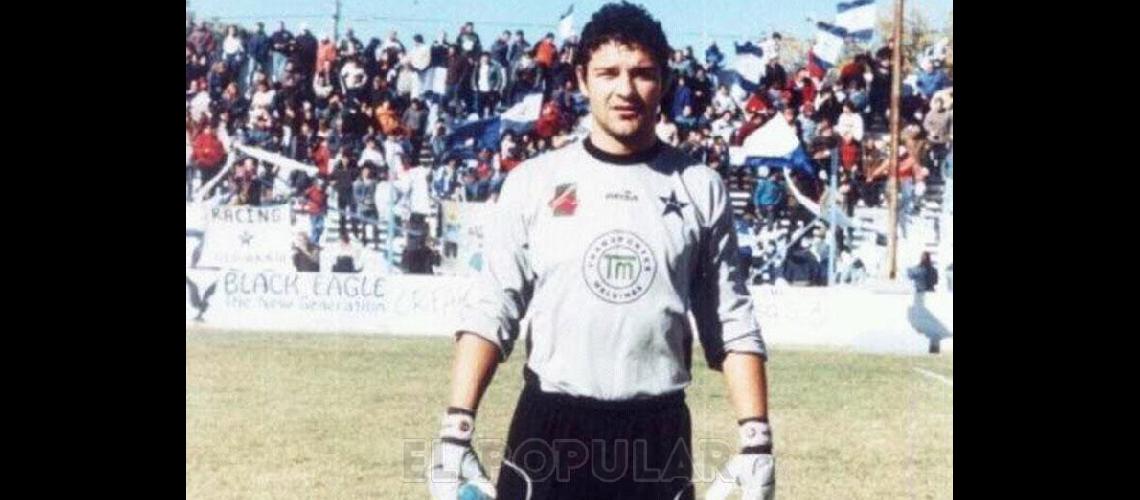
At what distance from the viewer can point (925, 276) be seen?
687cm

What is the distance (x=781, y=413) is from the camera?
673 cm

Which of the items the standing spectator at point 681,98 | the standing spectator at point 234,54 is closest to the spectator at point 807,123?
the standing spectator at point 681,98

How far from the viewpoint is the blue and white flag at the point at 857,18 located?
267 inches

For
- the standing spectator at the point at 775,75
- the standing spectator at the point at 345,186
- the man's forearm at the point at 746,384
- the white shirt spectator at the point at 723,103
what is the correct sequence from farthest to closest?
the standing spectator at the point at 345,186 → the standing spectator at the point at 775,75 → the white shirt spectator at the point at 723,103 → the man's forearm at the point at 746,384

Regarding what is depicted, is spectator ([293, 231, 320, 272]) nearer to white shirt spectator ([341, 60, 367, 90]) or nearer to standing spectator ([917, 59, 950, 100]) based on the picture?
white shirt spectator ([341, 60, 367, 90])

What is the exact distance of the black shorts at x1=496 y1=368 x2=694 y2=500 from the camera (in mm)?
6086

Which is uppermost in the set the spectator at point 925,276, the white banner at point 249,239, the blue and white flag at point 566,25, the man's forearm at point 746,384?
the blue and white flag at point 566,25

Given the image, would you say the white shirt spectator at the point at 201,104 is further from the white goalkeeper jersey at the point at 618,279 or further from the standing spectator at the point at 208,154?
the white goalkeeper jersey at the point at 618,279

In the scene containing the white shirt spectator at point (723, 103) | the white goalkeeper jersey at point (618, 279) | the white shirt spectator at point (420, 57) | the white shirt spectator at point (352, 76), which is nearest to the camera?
the white goalkeeper jersey at point (618, 279)

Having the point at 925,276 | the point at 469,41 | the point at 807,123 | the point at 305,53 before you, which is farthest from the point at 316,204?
the point at 925,276

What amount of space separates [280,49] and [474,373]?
1863 mm

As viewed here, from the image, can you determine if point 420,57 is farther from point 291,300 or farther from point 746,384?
point 746,384

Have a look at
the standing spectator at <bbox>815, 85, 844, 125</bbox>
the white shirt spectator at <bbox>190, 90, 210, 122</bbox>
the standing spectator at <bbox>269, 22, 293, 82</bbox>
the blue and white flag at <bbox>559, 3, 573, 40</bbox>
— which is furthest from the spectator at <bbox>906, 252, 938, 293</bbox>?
the white shirt spectator at <bbox>190, 90, 210, 122</bbox>
